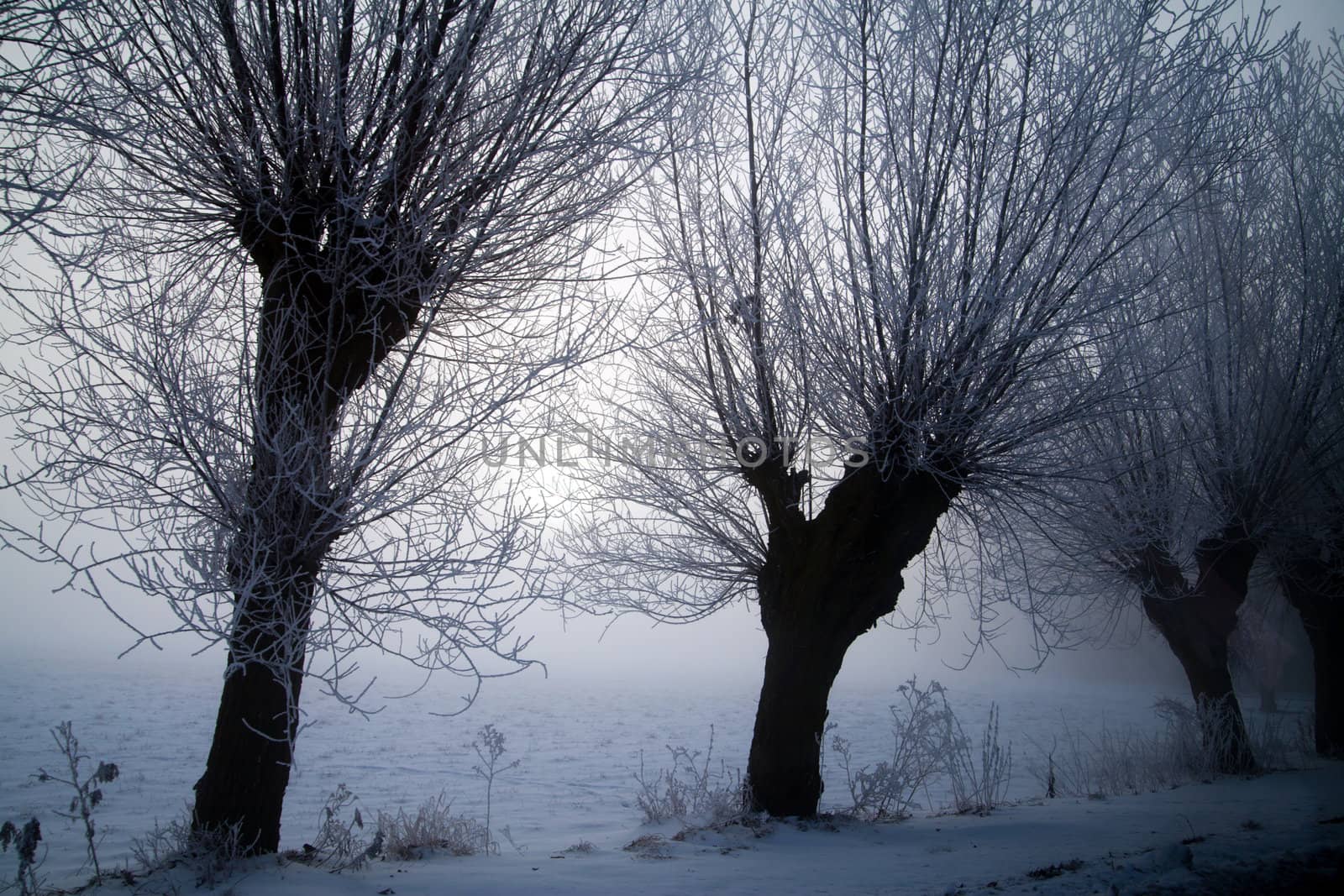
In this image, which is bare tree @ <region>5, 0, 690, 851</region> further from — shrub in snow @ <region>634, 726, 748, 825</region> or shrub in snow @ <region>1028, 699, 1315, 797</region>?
shrub in snow @ <region>1028, 699, 1315, 797</region>

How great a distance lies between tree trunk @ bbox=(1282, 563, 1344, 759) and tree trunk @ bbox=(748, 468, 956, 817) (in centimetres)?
861

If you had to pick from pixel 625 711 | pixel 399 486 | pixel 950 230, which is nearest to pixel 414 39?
pixel 399 486

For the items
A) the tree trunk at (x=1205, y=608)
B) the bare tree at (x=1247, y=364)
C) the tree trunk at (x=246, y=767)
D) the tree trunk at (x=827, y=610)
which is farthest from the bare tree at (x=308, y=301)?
the tree trunk at (x=1205, y=608)

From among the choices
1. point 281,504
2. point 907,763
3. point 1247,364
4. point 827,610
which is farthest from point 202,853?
point 1247,364

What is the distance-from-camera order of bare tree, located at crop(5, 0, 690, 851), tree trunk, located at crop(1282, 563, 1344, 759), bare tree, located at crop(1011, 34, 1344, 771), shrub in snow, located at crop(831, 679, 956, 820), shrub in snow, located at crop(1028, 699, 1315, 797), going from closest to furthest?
bare tree, located at crop(5, 0, 690, 851)
shrub in snow, located at crop(831, 679, 956, 820)
shrub in snow, located at crop(1028, 699, 1315, 797)
bare tree, located at crop(1011, 34, 1344, 771)
tree trunk, located at crop(1282, 563, 1344, 759)

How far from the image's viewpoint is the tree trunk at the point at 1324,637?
34.2 feet

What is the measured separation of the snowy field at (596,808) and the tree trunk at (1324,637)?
2.91 m

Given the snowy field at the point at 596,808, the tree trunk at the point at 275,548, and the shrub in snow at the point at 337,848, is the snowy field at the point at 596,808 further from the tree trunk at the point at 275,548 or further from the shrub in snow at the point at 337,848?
the tree trunk at the point at 275,548

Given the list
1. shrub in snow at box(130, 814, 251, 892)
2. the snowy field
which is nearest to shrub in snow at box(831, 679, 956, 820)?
the snowy field

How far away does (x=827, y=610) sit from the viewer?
5.82 m

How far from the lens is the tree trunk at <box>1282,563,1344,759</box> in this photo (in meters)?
10.4

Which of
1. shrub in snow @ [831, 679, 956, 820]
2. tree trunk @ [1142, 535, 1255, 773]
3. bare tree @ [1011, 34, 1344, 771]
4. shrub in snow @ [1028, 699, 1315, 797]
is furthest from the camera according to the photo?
tree trunk @ [1142, 535, 1255, 773]

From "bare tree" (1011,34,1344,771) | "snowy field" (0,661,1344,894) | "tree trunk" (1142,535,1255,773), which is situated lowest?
"snowy field" (0,661,1344,894)

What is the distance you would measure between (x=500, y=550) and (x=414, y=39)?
2.76 metres
